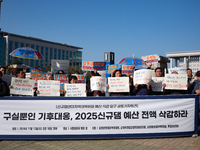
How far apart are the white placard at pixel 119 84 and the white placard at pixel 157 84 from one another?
0.98 m

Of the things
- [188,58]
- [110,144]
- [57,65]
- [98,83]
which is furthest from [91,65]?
[188,58]

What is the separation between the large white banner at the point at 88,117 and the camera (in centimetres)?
515

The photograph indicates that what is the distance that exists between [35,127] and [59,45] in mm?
118821

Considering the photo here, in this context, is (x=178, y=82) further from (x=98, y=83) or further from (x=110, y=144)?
(x=110, y=144)

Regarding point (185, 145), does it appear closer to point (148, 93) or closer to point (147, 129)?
point (147, 129)

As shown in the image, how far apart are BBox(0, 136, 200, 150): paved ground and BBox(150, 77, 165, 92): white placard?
151 centimetres

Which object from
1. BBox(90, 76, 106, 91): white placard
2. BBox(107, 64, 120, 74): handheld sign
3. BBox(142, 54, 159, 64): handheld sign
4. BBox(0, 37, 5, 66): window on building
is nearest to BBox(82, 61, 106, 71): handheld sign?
BBox(107, 64, 120, 74): handheld sign

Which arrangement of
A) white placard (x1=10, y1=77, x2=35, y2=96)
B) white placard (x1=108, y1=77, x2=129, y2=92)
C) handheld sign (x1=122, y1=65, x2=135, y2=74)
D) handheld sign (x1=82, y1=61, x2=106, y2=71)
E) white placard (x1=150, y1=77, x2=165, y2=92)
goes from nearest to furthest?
white placard (x1=10, y1=77, x2=35, y2=96) → white placard (x1=108, y1=77, x2=129, y2=92) → white placard (x1=150, y1=77, x2=165, y2=92) → handheld sign (x1=122, y1=65, x2=135, y2=74) → handheld sign (x1=82, y1=61, x2=106, y2=71)

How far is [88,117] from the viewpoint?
17.1ft

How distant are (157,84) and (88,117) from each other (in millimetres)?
2430

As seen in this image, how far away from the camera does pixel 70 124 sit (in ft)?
17.0

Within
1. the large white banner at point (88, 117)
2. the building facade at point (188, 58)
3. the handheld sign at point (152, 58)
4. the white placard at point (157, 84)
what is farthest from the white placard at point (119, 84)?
the building facade at point (188, 58)

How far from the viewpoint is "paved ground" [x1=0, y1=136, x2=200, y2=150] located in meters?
4.69

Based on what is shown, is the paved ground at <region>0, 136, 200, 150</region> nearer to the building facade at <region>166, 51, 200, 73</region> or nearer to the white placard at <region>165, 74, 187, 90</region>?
the white placard at <region>165, 74, 187, 90</region>
